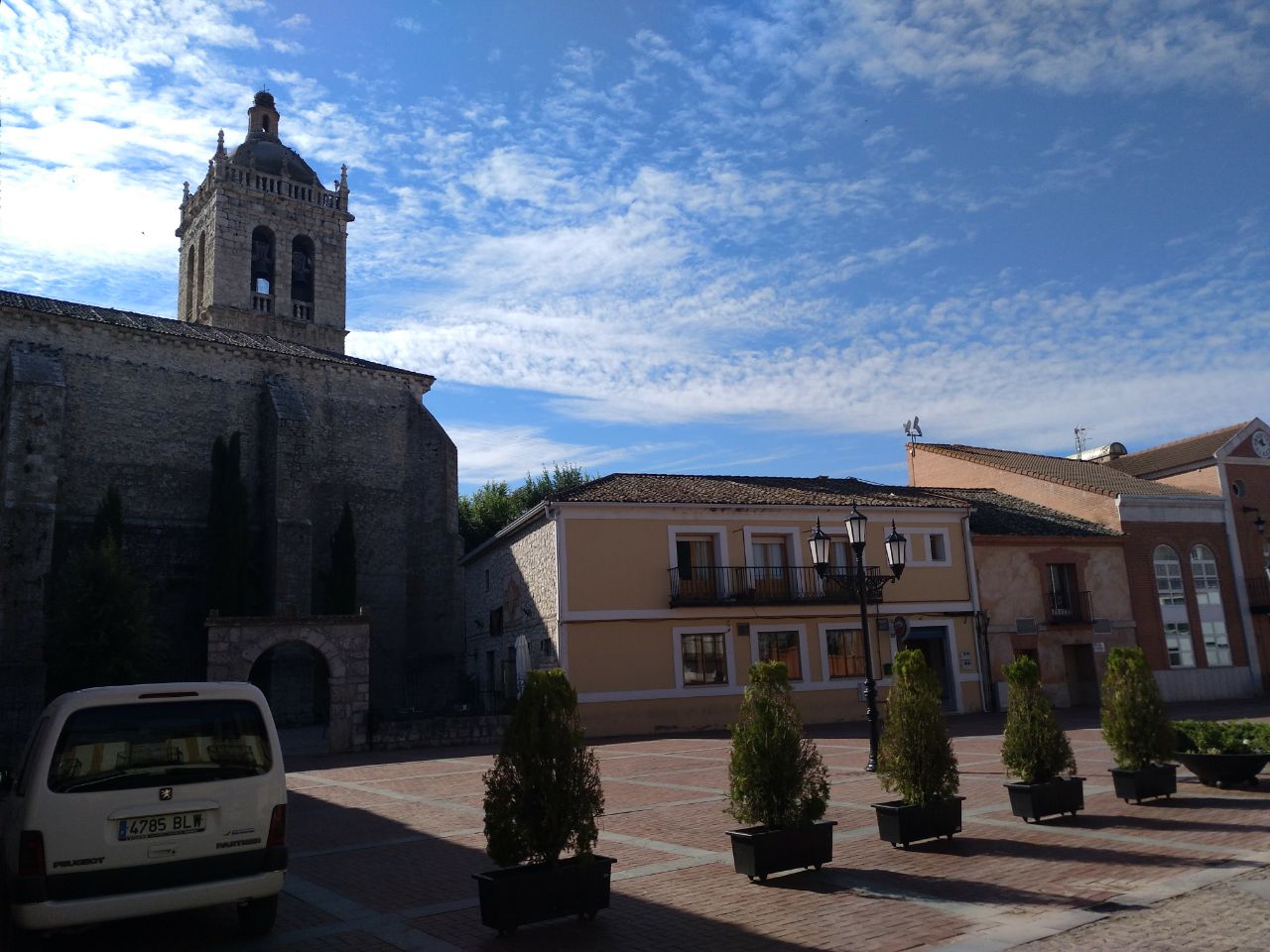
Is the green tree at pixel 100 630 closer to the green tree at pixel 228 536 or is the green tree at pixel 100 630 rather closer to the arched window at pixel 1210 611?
the green tree at pixel 228 536

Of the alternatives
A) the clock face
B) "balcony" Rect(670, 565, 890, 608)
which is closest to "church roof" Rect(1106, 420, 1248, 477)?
the clock face

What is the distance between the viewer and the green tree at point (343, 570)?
108ft

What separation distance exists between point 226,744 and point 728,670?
65.4 feet

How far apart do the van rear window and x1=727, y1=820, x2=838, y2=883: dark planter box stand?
3.90 metres

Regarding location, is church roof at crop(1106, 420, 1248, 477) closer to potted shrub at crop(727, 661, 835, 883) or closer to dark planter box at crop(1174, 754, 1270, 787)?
dark planter box at crop(1174, 754, 1270, 787)

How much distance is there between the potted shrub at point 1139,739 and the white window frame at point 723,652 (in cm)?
1489

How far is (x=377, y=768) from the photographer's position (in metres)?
18.0

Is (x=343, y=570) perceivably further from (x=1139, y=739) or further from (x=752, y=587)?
(x=1139, y=739)

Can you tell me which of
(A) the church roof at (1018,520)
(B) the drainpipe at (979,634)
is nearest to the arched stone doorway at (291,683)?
(B) the drainpipe at (979,634)

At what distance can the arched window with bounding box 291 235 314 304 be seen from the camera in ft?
150

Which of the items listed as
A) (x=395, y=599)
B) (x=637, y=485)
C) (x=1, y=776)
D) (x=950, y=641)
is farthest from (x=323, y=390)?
(x=1, y=776)

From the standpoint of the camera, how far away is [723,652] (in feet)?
84.6

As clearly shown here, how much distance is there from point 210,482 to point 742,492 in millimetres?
18659

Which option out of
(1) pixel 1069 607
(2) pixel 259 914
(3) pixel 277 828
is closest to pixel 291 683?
(2) pixel 259 914
